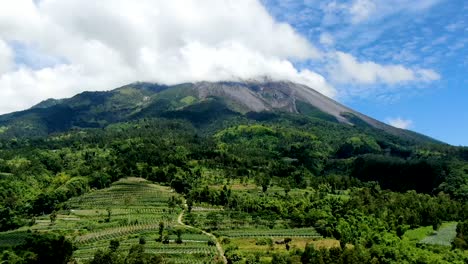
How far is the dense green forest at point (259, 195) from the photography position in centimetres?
7906

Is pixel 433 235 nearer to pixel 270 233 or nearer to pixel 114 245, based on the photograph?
pixel 270 233

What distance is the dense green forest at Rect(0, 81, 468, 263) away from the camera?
79062 mm

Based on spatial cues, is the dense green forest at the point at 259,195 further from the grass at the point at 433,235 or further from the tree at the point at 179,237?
the tree at the point at 179,237

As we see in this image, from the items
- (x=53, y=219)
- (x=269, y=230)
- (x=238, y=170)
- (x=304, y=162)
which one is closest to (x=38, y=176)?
(x=53, y=219)

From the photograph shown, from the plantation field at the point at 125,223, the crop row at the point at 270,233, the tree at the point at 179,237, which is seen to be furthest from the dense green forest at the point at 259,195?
the tree at the point at 179,237

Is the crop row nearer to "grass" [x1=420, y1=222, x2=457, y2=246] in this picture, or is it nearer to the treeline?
the treeline

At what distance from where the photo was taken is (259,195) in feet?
420

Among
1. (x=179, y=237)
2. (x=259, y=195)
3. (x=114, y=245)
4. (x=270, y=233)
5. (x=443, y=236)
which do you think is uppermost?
(x=259, y=195)

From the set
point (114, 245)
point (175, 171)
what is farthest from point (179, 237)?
point (175, 171)

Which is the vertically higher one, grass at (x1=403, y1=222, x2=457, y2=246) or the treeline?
the treeline

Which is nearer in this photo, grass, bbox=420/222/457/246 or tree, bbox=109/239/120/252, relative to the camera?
tree, bbox=109/239/120/252

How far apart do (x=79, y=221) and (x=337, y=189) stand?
3156 inches

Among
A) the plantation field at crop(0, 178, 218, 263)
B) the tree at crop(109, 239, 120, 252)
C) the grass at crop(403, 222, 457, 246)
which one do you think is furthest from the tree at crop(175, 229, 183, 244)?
the grass at crop(403, 222, 457, 246)

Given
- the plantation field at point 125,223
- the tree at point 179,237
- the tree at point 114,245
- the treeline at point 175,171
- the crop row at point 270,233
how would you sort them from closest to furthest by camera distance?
1. the tree at point 114,245
2. the plantation field at point 125,223
3. the tree at point 179,237
4. the crop row at point 270,233
5. the treeline at point 175,171
